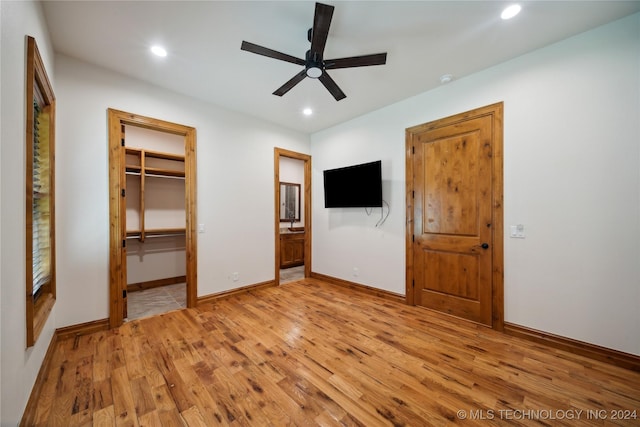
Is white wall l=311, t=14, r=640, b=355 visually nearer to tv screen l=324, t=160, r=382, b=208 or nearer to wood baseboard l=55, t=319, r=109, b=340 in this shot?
tv screen l=324, t=160, r=382, b=208

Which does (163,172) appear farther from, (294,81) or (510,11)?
(510,11)

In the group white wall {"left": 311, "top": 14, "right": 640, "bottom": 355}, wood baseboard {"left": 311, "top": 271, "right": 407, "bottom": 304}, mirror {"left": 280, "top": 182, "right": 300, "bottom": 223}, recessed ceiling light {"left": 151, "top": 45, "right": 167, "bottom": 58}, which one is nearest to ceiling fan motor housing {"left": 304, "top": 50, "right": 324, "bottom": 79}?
recessed ceiling light {"left": 151, "top": 45, "right": 167, "bottom": 58}

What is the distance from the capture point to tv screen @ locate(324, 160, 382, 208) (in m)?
3.57

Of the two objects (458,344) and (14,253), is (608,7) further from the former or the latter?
(14,253)

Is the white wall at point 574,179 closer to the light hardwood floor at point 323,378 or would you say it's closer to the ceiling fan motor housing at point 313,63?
the light hardwood floor at point 323,378

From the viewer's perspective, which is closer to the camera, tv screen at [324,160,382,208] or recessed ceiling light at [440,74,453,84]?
recessed ceiling light at [440,74,453,84]

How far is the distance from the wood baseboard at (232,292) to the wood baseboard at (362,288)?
3.07 feet

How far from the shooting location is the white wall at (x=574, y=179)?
1.98 metres

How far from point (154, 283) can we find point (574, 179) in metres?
5.79

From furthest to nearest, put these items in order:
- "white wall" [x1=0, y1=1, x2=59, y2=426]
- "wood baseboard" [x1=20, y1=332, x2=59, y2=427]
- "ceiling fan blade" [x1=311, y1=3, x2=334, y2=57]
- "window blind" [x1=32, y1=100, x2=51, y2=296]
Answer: "window blind" [x1=32, y1=100, x2=51, y2=296]
"ceiling fan blade" [x1=311, y1=3, x2=334, y2=57]
"wood baseboard" [x1=20, y1=332, x2=59, y2=427]
"white wall" [x1=0, y1=1, x2=59, y2=426]

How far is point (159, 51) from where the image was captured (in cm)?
238

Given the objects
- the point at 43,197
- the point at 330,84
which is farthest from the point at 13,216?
the point at 330,84

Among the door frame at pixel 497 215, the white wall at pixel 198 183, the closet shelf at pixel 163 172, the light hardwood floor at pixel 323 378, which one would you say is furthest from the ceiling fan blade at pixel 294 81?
the closet shelf at pixel 163 172

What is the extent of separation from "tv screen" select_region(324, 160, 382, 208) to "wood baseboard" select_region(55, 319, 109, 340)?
10.8 feet
